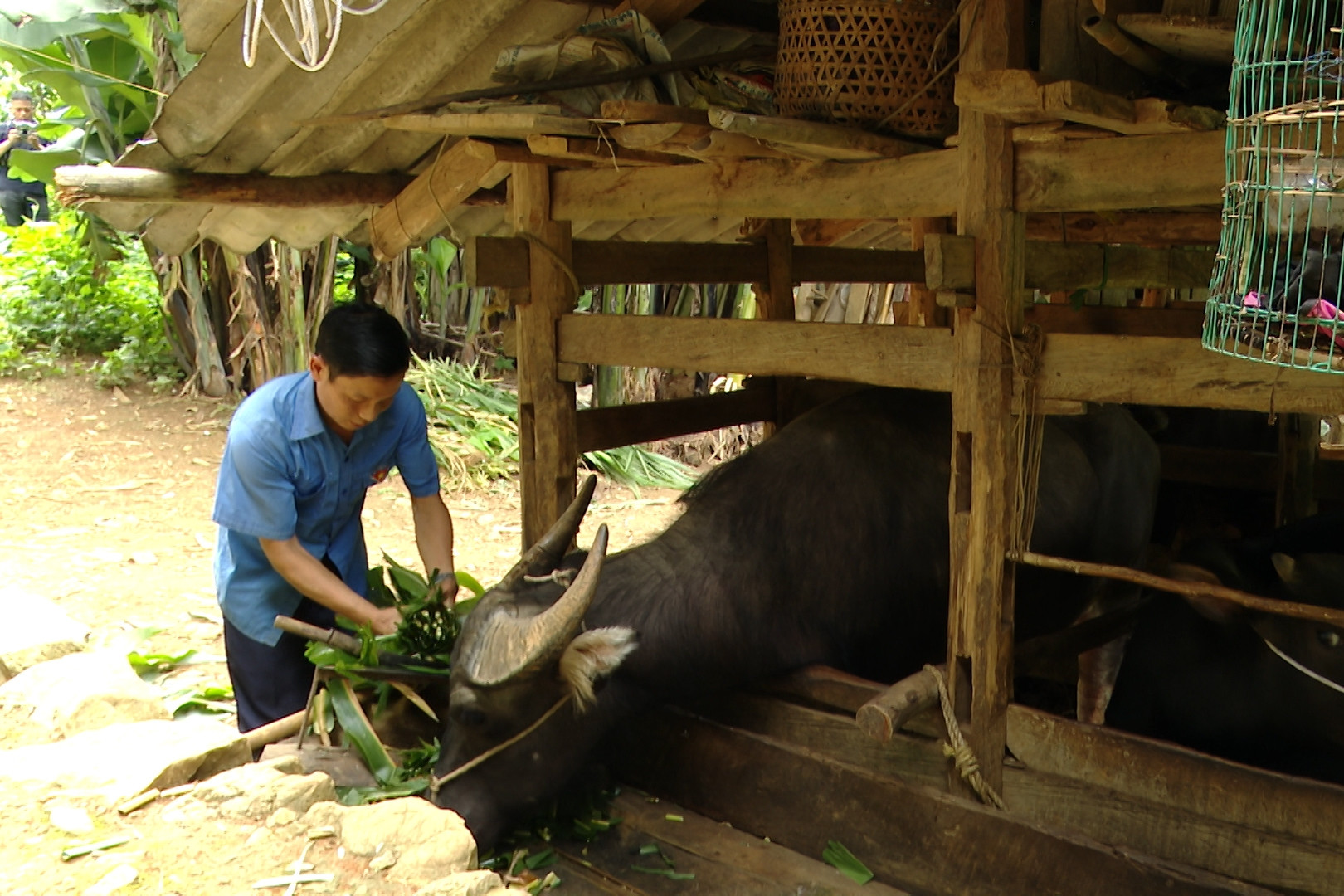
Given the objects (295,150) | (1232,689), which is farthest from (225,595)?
(1232,689)

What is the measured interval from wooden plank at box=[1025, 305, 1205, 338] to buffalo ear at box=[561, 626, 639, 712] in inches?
110

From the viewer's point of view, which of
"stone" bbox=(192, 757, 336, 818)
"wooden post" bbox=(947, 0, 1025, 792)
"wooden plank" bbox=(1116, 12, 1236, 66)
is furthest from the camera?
"wooden post" bbox=(947, 0, 1025, 792)

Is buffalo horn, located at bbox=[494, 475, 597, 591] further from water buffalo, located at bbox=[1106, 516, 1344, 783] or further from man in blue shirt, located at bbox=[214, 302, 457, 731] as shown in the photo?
water buffalo, located at bbox=[1106, 516, 1344, 783]

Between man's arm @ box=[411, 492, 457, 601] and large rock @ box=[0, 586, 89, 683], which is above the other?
man's arm @ box=[411, 492, 457, 601]

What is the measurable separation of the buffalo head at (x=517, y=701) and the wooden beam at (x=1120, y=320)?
2.85 meters

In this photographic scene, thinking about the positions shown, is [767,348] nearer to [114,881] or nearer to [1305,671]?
[1305,671]

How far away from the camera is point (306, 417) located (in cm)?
403

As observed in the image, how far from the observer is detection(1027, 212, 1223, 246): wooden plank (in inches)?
214

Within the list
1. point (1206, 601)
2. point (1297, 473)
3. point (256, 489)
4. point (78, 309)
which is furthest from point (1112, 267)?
point (78, 309)

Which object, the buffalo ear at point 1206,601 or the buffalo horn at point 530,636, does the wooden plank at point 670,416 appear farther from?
the buffalo ear at point 1206,601

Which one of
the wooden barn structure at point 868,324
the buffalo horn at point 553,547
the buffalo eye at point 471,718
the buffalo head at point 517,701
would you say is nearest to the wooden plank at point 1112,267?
the wooden barn structure at point 868,324

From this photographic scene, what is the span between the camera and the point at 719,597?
154 inches

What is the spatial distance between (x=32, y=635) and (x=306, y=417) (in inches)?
54.8

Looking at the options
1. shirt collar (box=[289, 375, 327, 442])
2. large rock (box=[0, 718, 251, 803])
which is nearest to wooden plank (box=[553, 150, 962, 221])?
shirt collar (box=[289, 375, 327, 442])
